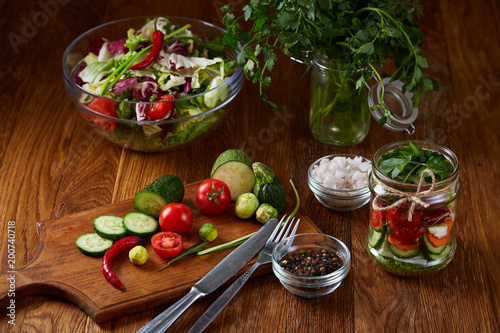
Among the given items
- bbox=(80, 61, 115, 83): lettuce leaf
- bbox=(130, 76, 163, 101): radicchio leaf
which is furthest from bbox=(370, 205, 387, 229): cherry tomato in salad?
bbox=(80, 61, 115, 83): lettuce leaf

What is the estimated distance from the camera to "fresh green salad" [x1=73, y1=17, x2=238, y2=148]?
2.35m

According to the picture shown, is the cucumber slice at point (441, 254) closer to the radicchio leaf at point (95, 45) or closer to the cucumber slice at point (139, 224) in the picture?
the cucumber slice at point (139, 224)

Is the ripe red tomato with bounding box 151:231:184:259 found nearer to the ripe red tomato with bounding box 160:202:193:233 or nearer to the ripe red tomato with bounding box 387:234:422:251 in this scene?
the ripe red tomato with bounding box 160:202:193:233

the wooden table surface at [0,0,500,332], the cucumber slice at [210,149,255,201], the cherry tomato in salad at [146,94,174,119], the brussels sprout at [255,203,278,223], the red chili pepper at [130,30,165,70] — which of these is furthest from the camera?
the red chili pepper at [130,30,165,70]

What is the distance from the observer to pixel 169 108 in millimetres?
2334

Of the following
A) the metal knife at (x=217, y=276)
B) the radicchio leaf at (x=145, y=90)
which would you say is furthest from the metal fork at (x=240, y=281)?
the radicchio leaf at (x=145, y=90)

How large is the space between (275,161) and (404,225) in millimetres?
Answer: 806

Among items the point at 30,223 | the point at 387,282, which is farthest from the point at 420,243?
the point at 30,223

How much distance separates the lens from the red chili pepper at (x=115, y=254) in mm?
1832

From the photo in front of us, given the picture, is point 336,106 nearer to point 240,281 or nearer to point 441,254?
point 441,254

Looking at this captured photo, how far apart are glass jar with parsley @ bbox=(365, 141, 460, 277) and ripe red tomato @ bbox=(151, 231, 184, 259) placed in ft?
2.07

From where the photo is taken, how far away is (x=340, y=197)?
2.13 metres

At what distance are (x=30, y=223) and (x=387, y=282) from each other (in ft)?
4.16

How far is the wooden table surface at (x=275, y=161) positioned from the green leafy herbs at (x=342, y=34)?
47 cm
